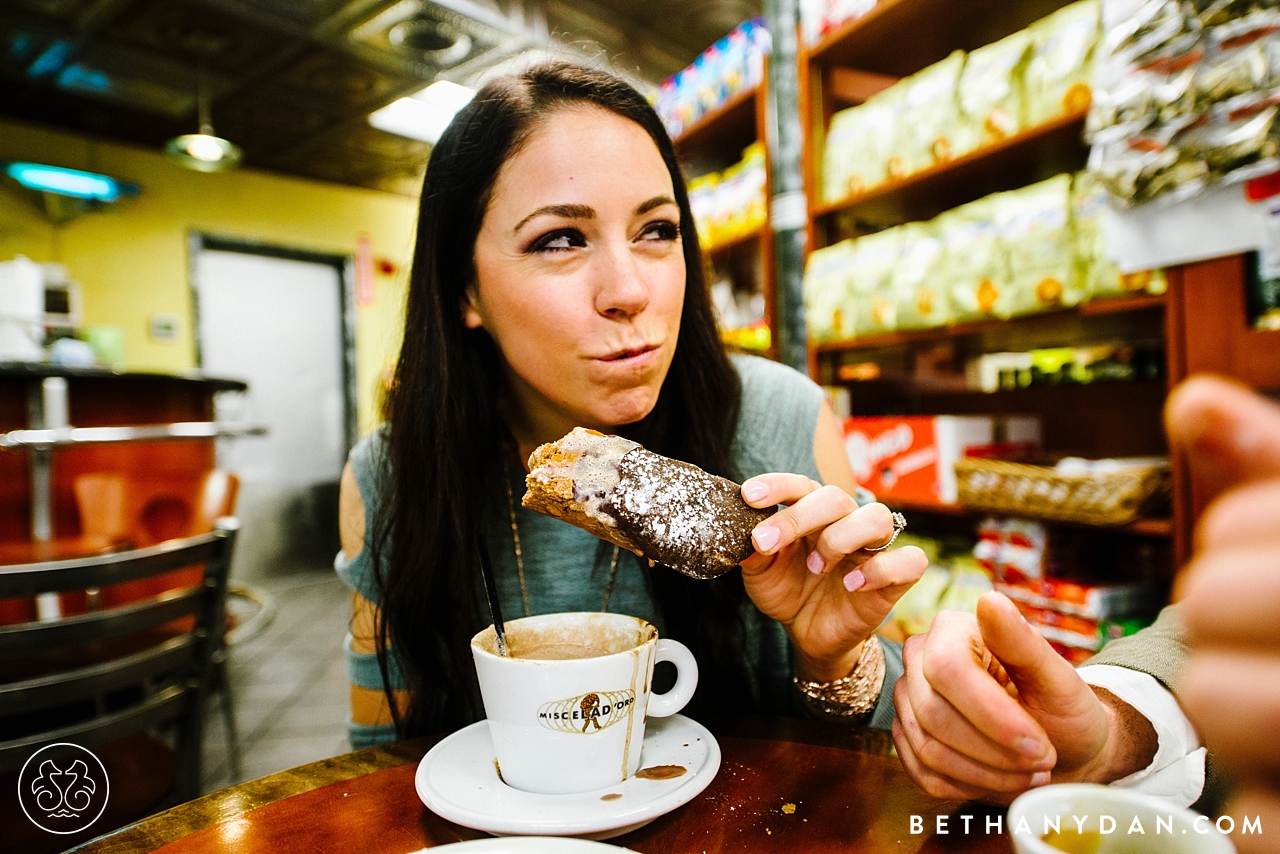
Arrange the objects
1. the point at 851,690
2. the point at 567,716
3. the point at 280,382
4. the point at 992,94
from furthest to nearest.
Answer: the point at 280,382 → the point at 992,94 → the point at 851,690 → the point at 567,716

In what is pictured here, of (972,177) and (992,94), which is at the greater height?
(992,94)

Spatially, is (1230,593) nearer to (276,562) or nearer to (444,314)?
(444,314)

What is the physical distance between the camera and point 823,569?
0.72 metres

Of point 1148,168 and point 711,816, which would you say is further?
point 1148,168

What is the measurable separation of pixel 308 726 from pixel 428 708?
7.66 feet

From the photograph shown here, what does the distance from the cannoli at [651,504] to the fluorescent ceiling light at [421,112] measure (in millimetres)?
4320

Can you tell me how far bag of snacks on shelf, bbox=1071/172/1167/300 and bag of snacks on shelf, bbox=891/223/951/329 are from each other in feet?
1.15

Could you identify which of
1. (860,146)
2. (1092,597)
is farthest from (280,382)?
(1092,597)

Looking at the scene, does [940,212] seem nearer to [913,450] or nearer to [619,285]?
[913,450]

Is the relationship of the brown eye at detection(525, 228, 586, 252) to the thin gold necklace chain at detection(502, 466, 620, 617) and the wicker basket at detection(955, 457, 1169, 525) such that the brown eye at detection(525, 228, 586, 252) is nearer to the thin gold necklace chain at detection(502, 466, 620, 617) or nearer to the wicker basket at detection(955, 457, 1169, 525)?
the thin gold necklace chain at detection(502, 466, 620, 617)

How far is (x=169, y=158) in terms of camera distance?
17.5ft

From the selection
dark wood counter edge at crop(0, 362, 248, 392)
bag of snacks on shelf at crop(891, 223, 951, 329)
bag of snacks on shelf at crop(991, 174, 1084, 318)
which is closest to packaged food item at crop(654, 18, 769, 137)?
bag of snacks on shelf at crop(891, 223, 951, 329)

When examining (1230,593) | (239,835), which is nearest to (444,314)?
(239,835)

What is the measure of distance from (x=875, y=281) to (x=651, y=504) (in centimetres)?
172
